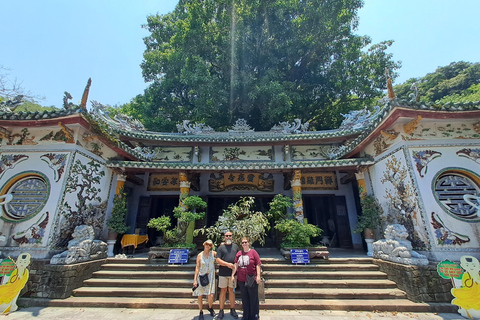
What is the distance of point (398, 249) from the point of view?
457 cm

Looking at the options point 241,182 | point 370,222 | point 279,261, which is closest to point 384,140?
point 370,222

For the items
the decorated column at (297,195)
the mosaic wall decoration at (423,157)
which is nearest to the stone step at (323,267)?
the decorated column at (297,195)

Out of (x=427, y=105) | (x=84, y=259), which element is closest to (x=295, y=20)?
(x=427, y=105)

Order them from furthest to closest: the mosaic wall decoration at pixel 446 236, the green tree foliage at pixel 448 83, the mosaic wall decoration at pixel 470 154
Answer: the green tree foliage at pixel 448 83 → the mosaic wall decoration at pixel 470 154 → the mosaic wall decoration at pixel 446 236

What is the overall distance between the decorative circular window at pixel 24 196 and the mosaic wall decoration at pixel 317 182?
8.10m

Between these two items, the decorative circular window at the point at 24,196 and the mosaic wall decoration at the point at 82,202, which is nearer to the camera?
the decorative circular window at the point at 24,196

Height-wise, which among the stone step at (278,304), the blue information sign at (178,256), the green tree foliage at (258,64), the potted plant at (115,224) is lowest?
the stone step at (278,304)

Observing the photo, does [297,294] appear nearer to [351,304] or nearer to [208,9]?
[351,304]

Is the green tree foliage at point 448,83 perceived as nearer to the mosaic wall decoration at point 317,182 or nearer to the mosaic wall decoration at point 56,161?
the mosaic wall decoration at point 317,182

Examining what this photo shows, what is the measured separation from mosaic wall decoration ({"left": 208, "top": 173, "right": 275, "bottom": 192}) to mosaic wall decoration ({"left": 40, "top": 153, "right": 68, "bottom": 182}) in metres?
4.84

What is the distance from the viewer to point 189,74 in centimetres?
1118

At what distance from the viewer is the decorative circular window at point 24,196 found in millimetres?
5094

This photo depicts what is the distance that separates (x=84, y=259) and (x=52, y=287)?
2.25 feet

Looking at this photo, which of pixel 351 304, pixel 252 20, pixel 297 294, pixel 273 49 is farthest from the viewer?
pixel 273 49
